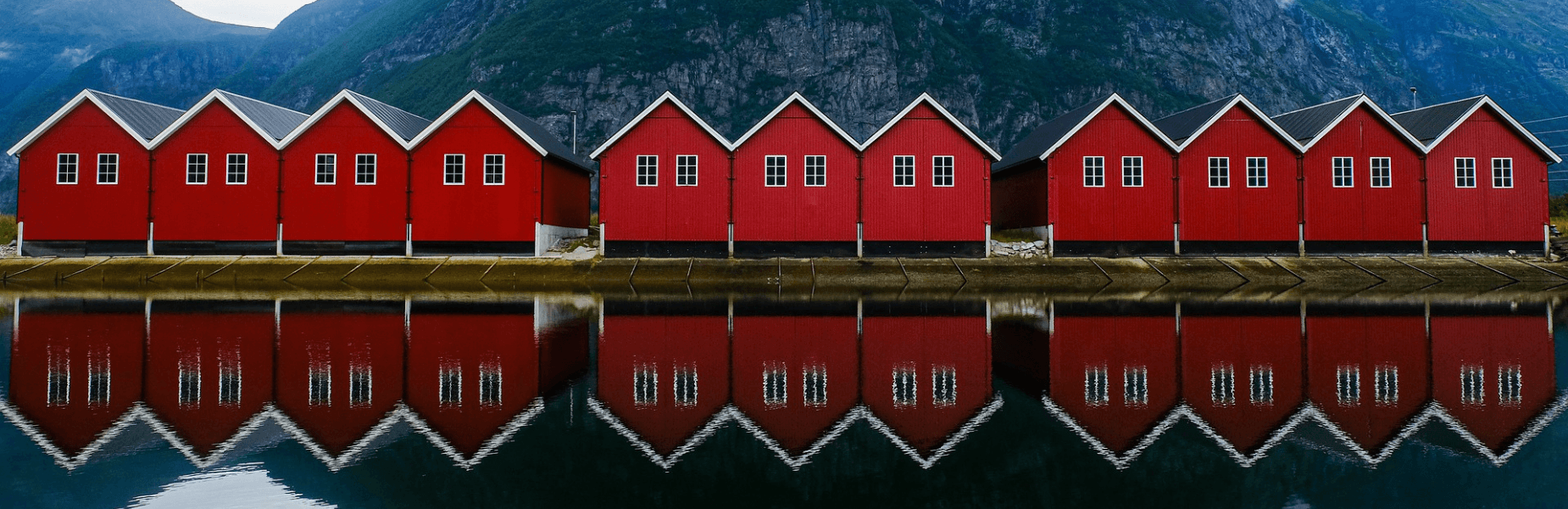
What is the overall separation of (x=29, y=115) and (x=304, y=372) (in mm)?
208461

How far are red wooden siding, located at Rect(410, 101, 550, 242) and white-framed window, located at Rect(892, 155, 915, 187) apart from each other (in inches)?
560

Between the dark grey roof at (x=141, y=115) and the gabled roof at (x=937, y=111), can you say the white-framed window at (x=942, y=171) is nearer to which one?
the gabled roof at (x=937, y=111)

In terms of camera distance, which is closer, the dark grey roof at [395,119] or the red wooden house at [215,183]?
the red wooden house at [215,183]

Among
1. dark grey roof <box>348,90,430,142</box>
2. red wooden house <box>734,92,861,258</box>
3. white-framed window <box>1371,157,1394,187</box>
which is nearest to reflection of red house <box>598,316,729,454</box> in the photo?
red wooden house <box>734,92,861,258</box>

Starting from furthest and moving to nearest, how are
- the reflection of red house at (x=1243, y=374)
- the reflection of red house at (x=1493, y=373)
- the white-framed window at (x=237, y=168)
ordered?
the white-framed window at (x=237, y=168), the reflection of red house at (x=1493, y=373), the reflection of red house at (x=1243, y=374)

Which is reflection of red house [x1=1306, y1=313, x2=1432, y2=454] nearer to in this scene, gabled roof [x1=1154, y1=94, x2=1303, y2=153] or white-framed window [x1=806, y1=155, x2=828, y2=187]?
gabled roof [x1=1154, y1=94, x2=1303, y2=153]

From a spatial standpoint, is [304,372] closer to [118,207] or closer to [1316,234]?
[118,207]

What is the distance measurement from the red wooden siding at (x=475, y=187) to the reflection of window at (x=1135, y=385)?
92.1 feet

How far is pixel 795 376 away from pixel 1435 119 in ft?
130

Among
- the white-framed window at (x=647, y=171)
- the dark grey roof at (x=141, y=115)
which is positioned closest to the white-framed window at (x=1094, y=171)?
the white-framed window at (x=647, y=171)

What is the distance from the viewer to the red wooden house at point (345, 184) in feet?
120

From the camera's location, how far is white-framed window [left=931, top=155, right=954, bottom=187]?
3731 cm

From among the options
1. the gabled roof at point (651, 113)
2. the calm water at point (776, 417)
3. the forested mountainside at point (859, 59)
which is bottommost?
the calm water at point (776, 417)

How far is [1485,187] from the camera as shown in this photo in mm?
38438
